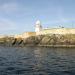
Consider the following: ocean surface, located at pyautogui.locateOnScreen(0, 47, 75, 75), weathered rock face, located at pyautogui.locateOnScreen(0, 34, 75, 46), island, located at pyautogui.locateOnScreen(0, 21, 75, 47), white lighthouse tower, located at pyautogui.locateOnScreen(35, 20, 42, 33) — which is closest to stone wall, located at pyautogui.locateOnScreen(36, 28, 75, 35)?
island, located at pyautogui.locateOnScreen(0, 21, 75, 47)

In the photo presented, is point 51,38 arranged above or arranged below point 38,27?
below

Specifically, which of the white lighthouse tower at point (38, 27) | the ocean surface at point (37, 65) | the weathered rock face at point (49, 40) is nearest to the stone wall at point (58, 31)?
the white lighthouse tower at point (38, 27)

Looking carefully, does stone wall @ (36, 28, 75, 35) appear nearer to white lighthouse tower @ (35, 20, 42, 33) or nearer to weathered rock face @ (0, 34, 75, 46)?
white lighthouse tower @ (35, 20, 42, 33)

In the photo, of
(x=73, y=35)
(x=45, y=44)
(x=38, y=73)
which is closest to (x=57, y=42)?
(x=45, y=44)

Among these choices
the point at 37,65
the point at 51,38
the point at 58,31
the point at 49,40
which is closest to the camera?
the point at 37,65

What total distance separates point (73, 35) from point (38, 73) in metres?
96.2

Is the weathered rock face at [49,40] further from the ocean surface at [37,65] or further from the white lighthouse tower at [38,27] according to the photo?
the ocean surface at [37,65]

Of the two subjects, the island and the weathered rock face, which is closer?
the island

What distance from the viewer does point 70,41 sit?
113875 millimetres

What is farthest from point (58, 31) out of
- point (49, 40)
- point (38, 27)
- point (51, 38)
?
point (38, 27)

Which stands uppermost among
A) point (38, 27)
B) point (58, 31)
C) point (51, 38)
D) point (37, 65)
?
point (38, 27)

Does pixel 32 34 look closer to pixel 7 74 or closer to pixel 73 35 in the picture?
pixel 73 35

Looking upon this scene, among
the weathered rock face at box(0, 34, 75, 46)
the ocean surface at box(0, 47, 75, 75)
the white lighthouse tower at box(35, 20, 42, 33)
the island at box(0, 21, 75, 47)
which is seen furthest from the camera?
the white lighthouse tower at box(35, 20, 42, 33)

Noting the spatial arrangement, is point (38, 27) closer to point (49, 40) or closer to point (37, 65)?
point (49, 40)
